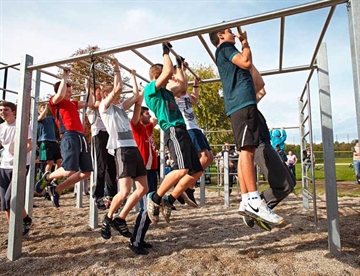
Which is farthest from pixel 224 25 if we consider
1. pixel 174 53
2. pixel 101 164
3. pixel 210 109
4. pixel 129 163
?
pixel 210 109

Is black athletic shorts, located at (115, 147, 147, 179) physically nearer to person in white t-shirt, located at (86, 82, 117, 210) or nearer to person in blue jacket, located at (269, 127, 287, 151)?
person in white t-shirt, located at (86, 82, 117, 210)

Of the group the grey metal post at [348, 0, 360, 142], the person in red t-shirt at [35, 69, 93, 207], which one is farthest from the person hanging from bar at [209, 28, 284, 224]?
the person in red t-shirt at [35, 69, 93, 207]

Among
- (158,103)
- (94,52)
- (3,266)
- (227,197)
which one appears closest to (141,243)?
(3,266)

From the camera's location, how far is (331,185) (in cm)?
296

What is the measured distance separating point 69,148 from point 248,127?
2643mm

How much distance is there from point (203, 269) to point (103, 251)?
1134 mm

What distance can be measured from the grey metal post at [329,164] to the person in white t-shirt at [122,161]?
1.88 m

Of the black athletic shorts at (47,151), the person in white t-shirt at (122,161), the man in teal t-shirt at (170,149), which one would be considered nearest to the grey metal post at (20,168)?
the person in white t-shirt at (122,161)

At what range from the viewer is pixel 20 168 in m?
3.10

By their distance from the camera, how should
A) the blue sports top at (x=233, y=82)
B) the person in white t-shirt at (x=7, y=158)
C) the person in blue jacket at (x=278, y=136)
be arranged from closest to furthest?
the blue sports top at (x=233, y=82), the person in white t-shirt at (x=7, y=158), the person in blue jacket at (x=278, y=136)

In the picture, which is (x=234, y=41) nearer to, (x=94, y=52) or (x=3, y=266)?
(x=94, y=52)

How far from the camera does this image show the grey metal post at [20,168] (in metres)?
2.94

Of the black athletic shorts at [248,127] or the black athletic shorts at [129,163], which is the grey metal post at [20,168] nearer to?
the black athletic shorts at [129,163]

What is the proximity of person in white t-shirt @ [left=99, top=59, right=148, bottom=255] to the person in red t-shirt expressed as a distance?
2.85 feet
